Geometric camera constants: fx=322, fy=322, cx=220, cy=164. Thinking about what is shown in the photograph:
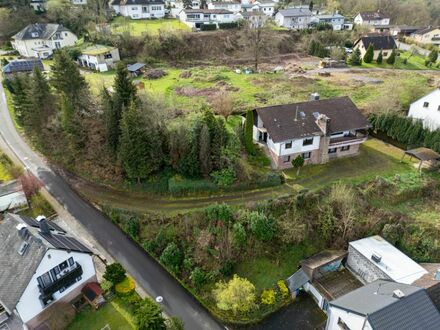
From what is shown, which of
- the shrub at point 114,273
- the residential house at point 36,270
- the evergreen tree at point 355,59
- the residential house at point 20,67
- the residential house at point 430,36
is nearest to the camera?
the residential house at point 36,270

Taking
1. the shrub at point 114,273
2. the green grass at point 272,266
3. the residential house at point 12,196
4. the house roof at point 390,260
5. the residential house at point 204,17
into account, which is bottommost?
the green grass at point 272,266

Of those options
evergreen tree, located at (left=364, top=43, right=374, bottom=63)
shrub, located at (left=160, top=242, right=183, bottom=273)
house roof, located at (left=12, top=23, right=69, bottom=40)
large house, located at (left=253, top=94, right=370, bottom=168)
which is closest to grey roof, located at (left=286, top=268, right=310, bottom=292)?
shrub, located at (left=160, top=242, right=183, bottom=273)

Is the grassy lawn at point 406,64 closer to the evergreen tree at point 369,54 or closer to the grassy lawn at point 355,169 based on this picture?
A: the evergreen tree at point 369,54

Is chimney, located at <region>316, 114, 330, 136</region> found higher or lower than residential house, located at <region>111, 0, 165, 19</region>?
lower

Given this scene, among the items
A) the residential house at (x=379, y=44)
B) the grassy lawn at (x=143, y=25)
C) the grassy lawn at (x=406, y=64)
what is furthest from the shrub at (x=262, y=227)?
the residential house at (x=379, y=44)

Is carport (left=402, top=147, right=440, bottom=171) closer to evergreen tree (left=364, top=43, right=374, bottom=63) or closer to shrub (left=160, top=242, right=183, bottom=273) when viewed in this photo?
shrub (left=160, top=242, right=183, bottom=273)

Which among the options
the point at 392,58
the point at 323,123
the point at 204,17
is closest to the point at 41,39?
the point at 204,17

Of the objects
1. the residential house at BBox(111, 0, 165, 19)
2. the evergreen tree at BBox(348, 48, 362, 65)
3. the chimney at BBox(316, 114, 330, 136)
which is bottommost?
the chimney at BBox(316, 114, 330, 136)

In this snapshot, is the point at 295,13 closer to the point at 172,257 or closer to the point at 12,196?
the point at 172,257
